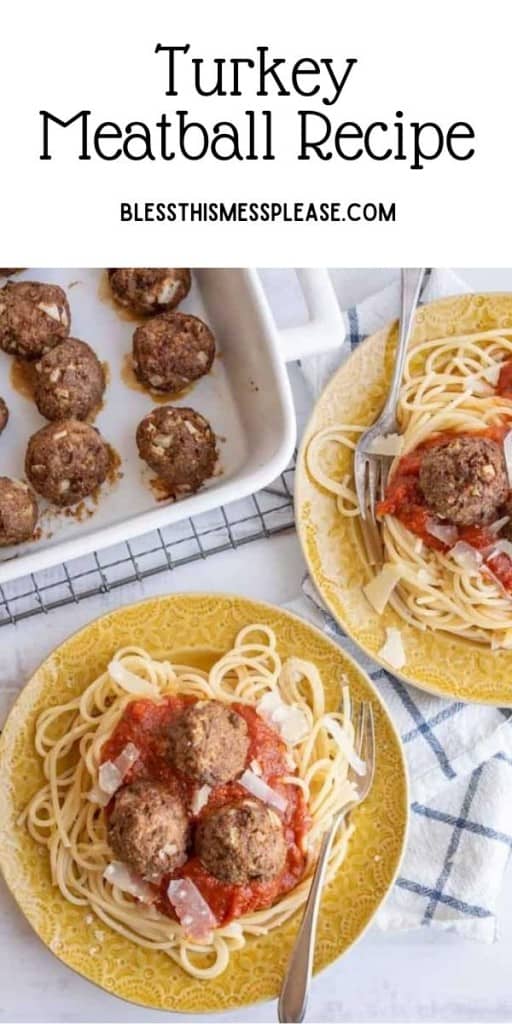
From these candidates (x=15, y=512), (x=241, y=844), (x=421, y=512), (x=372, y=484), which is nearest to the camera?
(x=241, y=844)

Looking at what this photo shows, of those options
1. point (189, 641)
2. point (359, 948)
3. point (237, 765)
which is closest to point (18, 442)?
point (189, 641)

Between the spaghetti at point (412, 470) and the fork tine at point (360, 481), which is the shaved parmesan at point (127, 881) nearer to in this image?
the spaghetti at point (412, 470)

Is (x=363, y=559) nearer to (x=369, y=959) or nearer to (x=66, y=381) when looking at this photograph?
(x=66, y=381)

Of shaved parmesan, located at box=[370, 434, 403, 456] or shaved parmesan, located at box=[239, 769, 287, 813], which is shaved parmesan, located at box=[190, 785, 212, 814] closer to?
shaved parmesan, located at box=[239, 769, 287, 813]

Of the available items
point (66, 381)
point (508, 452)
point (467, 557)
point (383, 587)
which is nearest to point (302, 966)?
point (383, 587)

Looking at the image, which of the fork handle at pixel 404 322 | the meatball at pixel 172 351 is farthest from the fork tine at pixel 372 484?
the meatball at pixel 172 351

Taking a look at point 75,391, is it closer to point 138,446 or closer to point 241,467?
point 138,446

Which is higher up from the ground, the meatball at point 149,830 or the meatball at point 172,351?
the meatball at point 172,351
